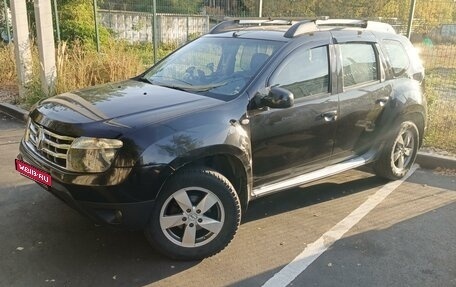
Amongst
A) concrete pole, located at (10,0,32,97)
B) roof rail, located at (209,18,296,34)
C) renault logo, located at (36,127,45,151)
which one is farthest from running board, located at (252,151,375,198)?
concrete pole, located at (10,0,32,97)

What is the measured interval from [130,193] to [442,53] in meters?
5.54

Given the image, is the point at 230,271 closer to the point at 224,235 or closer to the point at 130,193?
the point at 224,235

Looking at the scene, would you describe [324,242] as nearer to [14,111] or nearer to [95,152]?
[95,152]

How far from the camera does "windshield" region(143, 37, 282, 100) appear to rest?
3904 mm

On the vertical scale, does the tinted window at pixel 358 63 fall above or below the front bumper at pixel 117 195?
above

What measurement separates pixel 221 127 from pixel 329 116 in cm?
127

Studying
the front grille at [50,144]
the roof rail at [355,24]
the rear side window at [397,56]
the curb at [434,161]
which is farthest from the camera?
the curb at [434,161]

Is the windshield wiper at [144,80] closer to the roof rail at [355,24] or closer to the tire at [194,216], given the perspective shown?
the tire at [194,216]

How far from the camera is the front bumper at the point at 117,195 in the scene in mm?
3143

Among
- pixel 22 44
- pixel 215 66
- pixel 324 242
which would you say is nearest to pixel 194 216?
pixel 324 242

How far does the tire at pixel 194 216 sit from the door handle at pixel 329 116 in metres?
1.22

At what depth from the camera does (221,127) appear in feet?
11.4

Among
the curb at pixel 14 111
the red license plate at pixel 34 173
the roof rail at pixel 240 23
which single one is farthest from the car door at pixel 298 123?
the curb at pixel 14 111

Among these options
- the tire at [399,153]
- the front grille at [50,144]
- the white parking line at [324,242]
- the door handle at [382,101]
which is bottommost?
the white parking line at [324,242]
